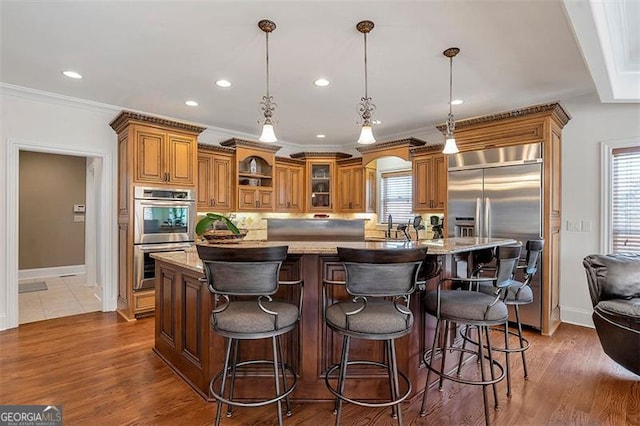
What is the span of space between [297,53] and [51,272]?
22.5ft

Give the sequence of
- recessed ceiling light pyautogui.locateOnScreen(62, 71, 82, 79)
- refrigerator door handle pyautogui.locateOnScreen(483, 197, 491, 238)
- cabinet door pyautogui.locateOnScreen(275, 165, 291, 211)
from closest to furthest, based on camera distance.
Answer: recessed ceiling light pyautogui.locateOnScreen(62, 71, 82, 79)
refrigerator door handle pyautogui.locateOnScreen(483, 197, 491, 238)
cabinet door pyautogui.locateOnScreen(275, 165, 291, 211)

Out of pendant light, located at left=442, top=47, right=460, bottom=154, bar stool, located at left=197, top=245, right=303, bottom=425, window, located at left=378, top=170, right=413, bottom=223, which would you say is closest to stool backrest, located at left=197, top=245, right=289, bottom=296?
bar stool, located at left=197, top=245, right=303, bottom=425

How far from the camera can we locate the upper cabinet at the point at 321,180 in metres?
6.32

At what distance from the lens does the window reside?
592cm

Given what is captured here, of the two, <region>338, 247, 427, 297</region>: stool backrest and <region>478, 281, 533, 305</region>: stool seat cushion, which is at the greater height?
<region>338, 247, 427, 297</region>: stool backrest

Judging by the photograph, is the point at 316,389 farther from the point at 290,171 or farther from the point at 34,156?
the point at 34,156

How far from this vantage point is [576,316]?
12.9ft

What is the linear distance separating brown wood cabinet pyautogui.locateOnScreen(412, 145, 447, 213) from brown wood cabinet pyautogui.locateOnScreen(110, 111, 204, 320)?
328 centimetres

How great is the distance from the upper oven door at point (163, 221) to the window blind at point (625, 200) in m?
5.08

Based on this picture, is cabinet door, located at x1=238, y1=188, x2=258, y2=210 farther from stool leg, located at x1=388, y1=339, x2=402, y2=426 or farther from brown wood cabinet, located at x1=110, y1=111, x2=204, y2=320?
stool leg, located at x1=388, y1=339, x2=402, y2=426

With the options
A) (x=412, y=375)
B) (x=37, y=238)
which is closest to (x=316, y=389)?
(x=412, y=375)

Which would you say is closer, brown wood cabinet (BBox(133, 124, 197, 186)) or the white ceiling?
the white ceiling

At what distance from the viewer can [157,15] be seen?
237 cm

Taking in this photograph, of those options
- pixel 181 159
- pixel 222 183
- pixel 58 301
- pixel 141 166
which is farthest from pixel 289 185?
pixel 58 301
